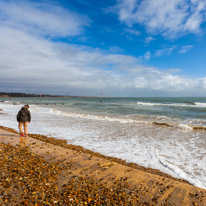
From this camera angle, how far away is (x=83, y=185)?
136 inches

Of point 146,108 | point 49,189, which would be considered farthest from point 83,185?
point 146,108

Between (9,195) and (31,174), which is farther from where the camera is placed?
(31,174)

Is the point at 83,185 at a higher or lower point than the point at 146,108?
higher

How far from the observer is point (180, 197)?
10.7 ft

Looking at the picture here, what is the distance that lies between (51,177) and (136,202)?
211cm

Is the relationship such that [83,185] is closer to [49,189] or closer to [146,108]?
[49,189]

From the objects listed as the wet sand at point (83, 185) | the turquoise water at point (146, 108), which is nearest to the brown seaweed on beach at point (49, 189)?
the wet sand at point (83, 185)

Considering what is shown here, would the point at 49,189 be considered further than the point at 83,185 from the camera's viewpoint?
No

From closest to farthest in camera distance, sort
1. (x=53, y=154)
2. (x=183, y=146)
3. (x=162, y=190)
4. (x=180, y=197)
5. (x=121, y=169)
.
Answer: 1. (x=180, y=197)
2. (x=162, y=190)
3. (x=121, y=169)
4. (x=53, y=154)
5. (x=183, y=146)

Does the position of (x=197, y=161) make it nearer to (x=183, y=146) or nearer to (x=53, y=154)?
(x=183, y=146)

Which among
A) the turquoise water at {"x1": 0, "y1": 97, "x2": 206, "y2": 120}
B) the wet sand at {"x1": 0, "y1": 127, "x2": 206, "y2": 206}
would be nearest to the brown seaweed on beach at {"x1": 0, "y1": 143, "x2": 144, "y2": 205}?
the wet sand at {"x1": 0, "y1": 127, "x2": 206, "y2": 206}

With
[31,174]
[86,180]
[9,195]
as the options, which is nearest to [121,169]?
[86,180]

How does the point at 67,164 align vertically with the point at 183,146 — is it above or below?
above

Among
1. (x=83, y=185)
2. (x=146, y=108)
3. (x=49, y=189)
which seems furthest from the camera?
(x=146, y=108)
